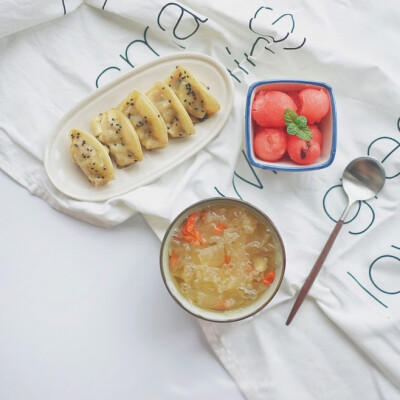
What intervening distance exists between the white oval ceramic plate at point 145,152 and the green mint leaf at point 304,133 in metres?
0.29

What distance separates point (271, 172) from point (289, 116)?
9.6 inches

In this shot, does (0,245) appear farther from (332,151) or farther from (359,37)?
(359,37)

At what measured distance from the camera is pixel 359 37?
2.05m

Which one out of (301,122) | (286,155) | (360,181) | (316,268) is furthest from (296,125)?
(316,268)

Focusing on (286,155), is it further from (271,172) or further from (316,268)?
(316,268)

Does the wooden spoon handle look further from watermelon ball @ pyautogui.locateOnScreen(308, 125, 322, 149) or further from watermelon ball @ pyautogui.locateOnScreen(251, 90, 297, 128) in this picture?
watermelon ball @ pyautogui.locateOnScreen(251, 90, 297, 128)

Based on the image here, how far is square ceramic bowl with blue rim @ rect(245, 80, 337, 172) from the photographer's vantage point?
1.88 m

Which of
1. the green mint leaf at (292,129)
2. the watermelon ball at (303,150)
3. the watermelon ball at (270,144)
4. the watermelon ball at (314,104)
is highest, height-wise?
the watermelon ball at (314,104)

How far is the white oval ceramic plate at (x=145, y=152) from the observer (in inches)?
78.0

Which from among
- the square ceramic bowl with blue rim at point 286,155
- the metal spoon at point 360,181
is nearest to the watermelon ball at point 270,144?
the square ceramic bowl with blue rim at point 286,155

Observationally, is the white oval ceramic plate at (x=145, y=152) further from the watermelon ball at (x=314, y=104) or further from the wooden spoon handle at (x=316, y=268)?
the wooden spoon handle at (x=316, y=268)

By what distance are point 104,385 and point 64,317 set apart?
296 millimetres

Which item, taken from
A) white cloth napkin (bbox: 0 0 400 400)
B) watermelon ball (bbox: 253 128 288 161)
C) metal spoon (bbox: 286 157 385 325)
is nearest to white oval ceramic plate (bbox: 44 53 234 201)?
white cloth napkin (bbox: 0 0 400 400)

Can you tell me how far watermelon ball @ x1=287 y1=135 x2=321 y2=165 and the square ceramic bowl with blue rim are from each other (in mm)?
22
